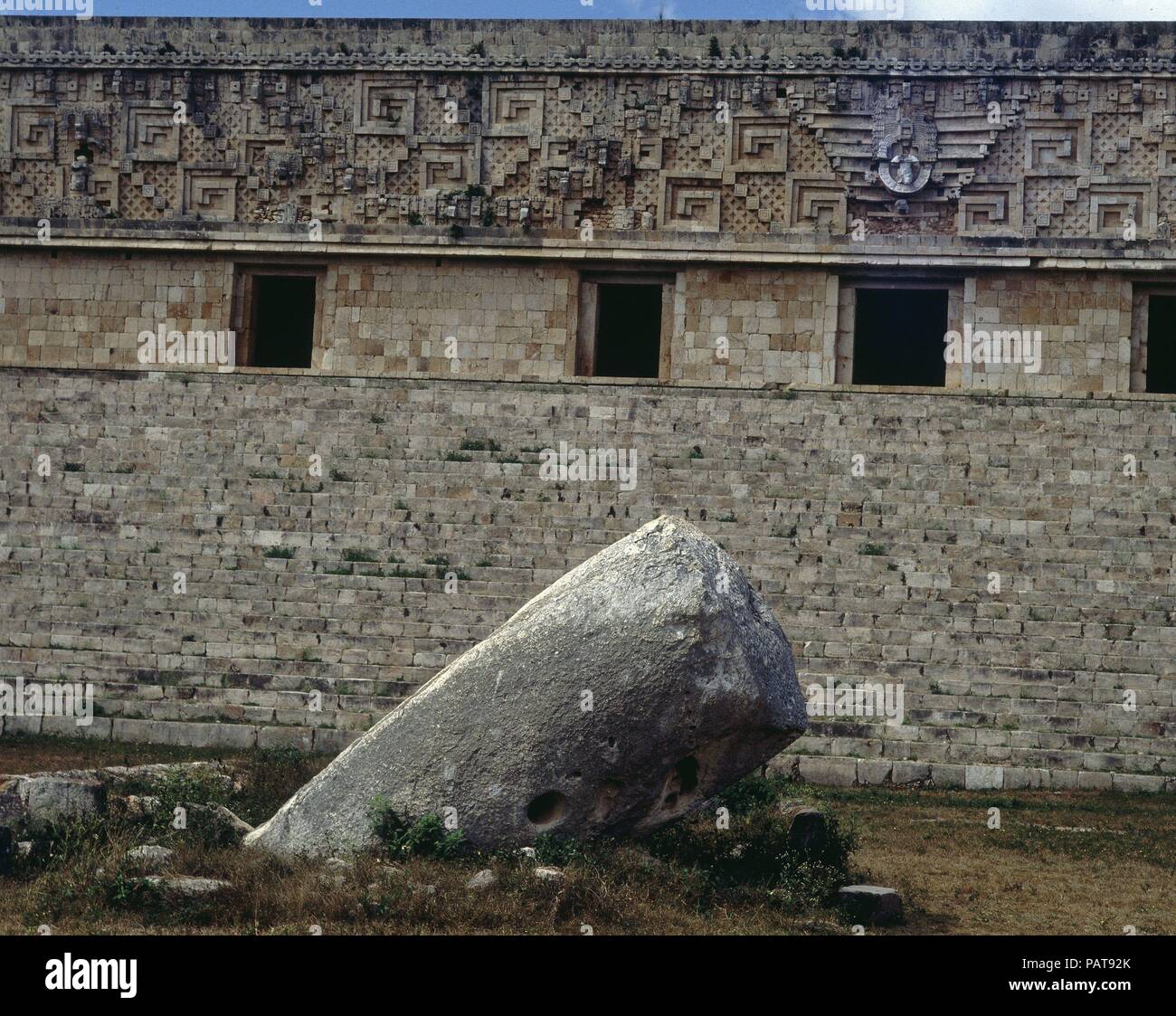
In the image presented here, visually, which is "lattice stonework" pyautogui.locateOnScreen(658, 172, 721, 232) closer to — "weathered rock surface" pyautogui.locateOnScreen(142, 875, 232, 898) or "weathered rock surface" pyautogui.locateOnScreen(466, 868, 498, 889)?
"weathered rock surface" pyautogui.locateOnScreen(466, 868, 498, 889)

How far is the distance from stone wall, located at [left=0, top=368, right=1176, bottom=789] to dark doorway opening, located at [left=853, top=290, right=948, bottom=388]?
16.9 ft

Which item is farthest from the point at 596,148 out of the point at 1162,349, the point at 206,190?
the point at 1162,349

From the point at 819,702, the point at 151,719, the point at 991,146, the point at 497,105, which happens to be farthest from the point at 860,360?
the point at 151,719

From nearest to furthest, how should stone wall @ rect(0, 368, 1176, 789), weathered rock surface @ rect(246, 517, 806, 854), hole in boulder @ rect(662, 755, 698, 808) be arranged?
weathered rock surface @ rect(246, 517, 806, 854) → hole in boulder @ rect(662, 755, 698, 808) → stone wall @ rect(0, 368, 1176, 789)

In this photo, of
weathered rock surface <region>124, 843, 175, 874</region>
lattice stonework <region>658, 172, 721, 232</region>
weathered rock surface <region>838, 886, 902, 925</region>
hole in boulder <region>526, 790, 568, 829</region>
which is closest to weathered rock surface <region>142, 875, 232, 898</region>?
weathered rock surface <region>124, 843, 175, 874</region>

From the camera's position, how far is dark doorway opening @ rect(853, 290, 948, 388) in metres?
20.5

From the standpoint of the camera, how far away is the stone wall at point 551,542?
1303 cm

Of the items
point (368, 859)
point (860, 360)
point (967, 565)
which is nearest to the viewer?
point (368, 859)

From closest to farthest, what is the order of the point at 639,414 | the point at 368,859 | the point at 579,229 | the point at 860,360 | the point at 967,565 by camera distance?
the point at 368,859
the point at 967,565
the point at 639,414
the point at 579,229
the point at 860,360

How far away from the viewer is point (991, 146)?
16.2 metres

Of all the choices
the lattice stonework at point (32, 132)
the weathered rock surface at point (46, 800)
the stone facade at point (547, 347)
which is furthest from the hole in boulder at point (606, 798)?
the lattice stonework at point (32, 132)

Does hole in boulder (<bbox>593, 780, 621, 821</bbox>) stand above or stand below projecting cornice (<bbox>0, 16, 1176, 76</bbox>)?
below

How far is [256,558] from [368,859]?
26.9 feet

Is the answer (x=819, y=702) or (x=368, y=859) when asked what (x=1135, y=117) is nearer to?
(x=819, y=702)
